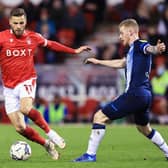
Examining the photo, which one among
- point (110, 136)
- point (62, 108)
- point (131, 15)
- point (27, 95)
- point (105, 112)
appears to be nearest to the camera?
point (105, 112)

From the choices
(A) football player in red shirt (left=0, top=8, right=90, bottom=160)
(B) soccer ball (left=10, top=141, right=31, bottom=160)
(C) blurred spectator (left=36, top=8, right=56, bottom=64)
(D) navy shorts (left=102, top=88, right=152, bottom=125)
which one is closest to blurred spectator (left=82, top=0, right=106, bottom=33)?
(C) blurred spectator (left=36, top=8, right=56, bottom=64)

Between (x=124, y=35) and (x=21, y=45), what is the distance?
1822mm

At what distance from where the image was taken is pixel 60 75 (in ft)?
73.0

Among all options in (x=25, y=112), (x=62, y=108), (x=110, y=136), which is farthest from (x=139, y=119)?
(x=62, y=108)

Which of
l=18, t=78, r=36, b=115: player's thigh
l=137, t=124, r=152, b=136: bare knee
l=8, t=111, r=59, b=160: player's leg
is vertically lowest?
l=8, t=111, r=59, b=160: player's leg

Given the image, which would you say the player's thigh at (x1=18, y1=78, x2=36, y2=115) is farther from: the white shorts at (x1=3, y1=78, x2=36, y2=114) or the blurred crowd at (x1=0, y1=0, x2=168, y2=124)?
the blurred crowd at (x1=0, y1=0, x2=168, y2=124)

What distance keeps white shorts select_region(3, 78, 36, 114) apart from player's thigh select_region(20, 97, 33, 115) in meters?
0.12

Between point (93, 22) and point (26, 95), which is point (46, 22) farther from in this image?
point (26, 95)

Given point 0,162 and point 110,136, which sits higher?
point 0,162

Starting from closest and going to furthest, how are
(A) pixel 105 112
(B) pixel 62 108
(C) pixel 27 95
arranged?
(A) pixel 105 112
(C) pixel 27 95
(B) pixel 62 108

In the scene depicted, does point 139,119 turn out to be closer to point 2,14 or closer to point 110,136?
point 110,136

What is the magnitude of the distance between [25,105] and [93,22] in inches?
515

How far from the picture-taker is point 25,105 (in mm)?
11695

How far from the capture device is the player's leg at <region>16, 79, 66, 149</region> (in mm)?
11648
